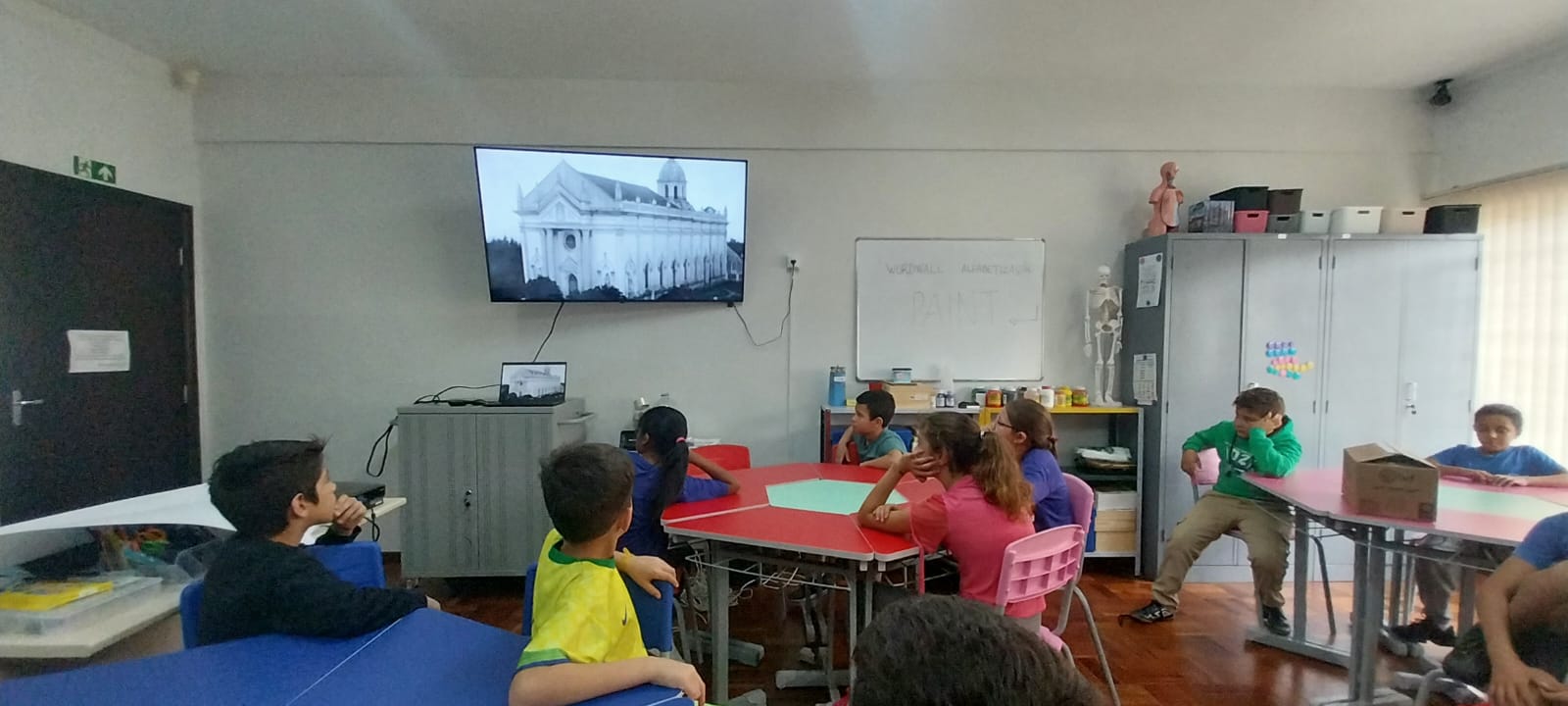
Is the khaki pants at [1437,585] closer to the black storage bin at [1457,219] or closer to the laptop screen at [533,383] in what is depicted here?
the black storage bin at [1457,219]

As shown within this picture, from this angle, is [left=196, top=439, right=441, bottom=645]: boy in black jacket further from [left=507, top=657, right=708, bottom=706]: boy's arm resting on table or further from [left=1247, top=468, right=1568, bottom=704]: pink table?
[left=1247, top=468, right=1568, bottom=704]: pink table

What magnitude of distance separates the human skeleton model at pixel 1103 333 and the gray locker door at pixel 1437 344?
1.47 metres

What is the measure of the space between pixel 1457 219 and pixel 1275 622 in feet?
8.34

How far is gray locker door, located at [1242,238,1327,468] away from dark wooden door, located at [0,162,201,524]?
5866 millimetres

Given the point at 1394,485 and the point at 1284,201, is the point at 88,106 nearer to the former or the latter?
the point at 1394,485

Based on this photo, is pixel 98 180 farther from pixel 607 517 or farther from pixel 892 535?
pixel 892 535

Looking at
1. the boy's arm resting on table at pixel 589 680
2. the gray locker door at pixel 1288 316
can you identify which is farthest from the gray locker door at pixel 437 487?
the gray locker door at pixel 1288 316

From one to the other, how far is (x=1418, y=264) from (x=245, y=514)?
524cm

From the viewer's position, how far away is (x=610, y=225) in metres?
3.74

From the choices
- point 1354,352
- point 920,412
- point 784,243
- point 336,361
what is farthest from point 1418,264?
point 336,361

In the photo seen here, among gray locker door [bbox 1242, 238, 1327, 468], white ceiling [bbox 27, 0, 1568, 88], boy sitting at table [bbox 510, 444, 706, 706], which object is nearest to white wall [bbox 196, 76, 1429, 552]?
white ceiling [bbox 27, 0, 1568, 88]

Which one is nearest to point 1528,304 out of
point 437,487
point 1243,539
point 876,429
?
point 1243,539

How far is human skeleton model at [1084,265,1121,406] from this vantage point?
3998 mm

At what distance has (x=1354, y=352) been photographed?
3738 millimetres
